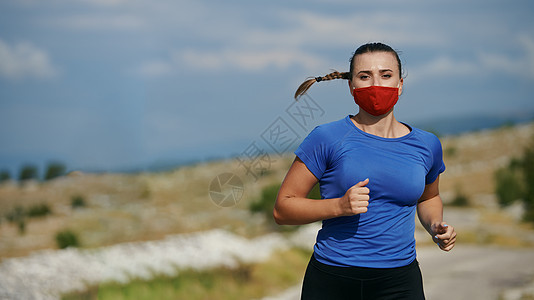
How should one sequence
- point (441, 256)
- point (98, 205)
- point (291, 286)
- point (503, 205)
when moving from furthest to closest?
point (503, 205) < point (98, 205) < point (441, 256) < point (291, 286)

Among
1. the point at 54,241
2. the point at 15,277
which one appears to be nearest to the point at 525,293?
the point at 15,277

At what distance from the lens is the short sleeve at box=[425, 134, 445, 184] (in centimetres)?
274

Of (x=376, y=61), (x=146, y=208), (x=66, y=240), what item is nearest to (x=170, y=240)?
(x=66, y=240)

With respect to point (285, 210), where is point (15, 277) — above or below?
below

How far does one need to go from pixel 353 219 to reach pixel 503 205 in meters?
24.2

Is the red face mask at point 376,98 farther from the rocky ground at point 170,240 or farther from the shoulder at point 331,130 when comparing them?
the rocky ground at point 170,240

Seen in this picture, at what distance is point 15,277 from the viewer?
318 inches

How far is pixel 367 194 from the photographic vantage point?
2.38 metres

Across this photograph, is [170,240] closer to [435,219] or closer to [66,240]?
[66,240]

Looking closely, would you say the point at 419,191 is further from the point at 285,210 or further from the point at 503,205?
the point at 503,205

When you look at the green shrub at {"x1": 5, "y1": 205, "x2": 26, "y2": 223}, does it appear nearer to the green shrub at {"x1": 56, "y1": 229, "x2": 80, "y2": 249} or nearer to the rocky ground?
the rocky ground

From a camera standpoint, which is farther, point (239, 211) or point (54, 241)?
point (239, 211)

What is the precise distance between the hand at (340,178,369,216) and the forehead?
0.60 meters

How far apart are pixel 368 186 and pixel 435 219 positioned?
1.79 feet
